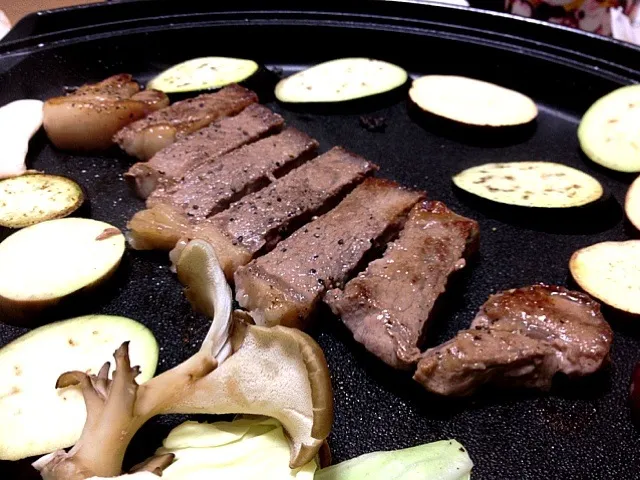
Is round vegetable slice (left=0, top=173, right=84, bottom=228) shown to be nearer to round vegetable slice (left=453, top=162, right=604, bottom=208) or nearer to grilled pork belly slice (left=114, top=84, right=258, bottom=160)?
grilled pork belly slice (left=114, top=84, right=258, bottom=160)

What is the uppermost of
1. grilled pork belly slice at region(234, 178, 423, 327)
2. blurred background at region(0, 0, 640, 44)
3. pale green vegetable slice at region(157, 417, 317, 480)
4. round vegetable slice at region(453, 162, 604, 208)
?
blurred background at region(0, 0, 640, 44)

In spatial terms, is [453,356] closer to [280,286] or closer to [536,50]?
[280,286]

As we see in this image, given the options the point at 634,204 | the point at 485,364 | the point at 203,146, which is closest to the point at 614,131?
the point at 634,204

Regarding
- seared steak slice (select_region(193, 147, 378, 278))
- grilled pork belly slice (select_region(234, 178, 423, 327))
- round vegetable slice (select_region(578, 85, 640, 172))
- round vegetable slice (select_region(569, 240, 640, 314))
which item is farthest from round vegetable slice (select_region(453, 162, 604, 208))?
seared steak slice (select_region(193, 147, 378, 278))

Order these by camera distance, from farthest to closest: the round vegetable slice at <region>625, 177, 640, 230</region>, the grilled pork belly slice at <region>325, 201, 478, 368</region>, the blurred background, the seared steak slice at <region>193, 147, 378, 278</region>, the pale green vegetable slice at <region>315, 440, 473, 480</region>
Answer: the blurred background
the round vegetable slice at <region>625, 177, 640, 230</region>
the seared steak slice at <region>193, 147, 378, 278</region>
the grilled pork belly slice at <region>325, 201, 478, 368</region>
the pale green vegetable slice at <region>315, 440, 473, 480</region>

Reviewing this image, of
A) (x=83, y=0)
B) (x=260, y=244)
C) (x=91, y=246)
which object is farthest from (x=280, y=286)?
(x=83, y=0)
